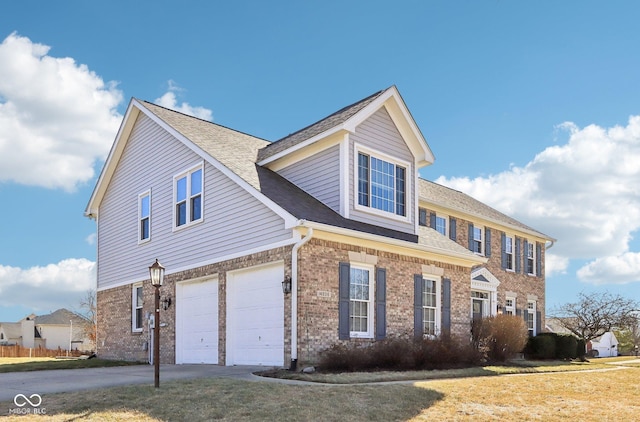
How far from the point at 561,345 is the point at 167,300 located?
15165 millimetres

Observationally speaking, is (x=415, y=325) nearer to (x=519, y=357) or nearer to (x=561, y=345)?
(x=519, y=357)

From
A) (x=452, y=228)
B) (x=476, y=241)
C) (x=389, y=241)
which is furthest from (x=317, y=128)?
(x=476, y=241)

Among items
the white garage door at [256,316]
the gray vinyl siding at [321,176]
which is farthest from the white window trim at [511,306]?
the white garage door at [256,316]

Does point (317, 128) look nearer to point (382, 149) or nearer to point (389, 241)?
point (382, 149)

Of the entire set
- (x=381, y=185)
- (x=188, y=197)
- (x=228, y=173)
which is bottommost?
(x=188, y=197)

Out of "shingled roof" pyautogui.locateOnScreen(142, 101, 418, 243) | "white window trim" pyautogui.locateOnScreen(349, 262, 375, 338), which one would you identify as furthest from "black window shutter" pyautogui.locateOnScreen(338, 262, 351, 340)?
"shingled roof" pyautogui.locateOnScreen(142, 101, 418, 243)

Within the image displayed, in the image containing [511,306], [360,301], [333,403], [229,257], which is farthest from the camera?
[511,306]

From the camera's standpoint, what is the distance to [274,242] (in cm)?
1524

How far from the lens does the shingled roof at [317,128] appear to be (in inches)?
685

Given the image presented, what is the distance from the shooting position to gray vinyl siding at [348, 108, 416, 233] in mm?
16969

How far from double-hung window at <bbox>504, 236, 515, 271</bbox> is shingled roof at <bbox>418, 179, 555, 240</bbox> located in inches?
27.1

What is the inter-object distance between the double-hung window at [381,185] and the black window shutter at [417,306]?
82.3 inches

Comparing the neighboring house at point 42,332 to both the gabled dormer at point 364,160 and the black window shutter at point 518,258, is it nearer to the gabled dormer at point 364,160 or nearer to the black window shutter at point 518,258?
the black window shutter at point 518,258

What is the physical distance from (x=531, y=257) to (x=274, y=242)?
1918 cm
